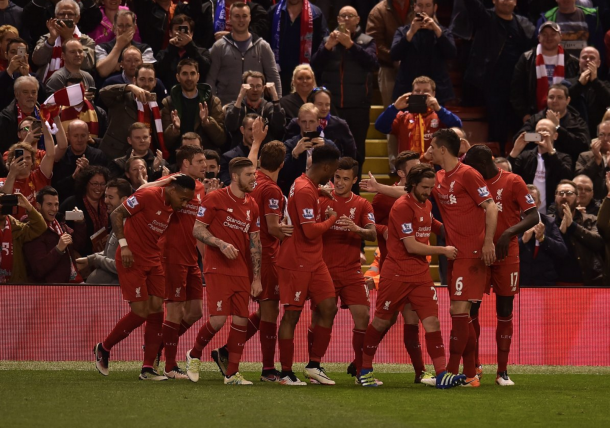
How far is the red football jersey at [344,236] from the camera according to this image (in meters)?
11.1

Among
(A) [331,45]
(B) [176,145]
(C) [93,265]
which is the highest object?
(A) [331,45]

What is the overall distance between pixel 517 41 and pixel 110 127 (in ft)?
21.7

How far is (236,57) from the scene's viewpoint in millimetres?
15703

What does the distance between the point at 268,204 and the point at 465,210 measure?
1.93m

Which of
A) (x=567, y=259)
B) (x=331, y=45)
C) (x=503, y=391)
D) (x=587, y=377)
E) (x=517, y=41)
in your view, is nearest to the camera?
(x=503, y=391)

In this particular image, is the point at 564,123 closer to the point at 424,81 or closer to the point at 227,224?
the point at 424,81

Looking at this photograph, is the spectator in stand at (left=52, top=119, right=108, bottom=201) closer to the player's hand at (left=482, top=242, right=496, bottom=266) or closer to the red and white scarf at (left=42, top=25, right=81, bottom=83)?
the red and white scarf at (left=42, top=25, right=81, bottom=83)

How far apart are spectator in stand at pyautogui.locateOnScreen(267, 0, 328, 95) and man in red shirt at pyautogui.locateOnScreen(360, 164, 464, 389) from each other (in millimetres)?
6215

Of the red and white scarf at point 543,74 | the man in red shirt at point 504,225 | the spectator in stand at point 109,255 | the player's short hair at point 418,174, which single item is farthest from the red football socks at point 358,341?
the red and white scarf at point 543,74

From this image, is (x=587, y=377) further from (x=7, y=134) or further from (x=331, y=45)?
(x=7, y=134)

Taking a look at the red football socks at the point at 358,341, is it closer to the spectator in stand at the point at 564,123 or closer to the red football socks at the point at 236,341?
the red football socks at the point at 236,341

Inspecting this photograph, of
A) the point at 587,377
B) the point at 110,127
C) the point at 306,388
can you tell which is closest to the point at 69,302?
the point at 110,127

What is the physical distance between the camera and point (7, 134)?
14.7 metres

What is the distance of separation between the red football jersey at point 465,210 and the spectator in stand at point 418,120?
166 inches
